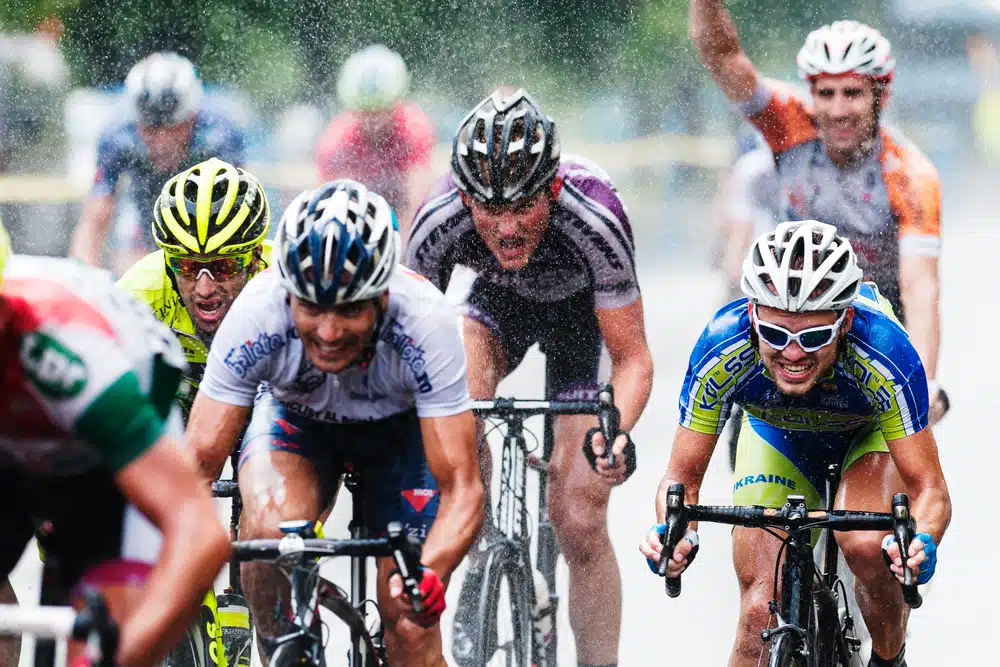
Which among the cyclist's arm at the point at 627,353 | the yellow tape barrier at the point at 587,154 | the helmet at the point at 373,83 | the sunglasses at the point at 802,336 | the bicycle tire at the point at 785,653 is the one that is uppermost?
the yellow tape barrier at the point at 587,154

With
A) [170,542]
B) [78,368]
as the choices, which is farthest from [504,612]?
[78,368]

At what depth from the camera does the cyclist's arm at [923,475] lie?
4.62m

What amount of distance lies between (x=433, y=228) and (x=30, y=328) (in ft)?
10.7

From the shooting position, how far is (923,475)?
467cm

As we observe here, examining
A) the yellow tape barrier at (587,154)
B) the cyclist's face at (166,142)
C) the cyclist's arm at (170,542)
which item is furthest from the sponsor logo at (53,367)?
the yellow tape barrier at (587,154)

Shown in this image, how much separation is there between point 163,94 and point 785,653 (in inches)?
212

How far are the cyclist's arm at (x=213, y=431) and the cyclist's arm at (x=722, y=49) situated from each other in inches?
152

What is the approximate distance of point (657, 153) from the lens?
620 inches

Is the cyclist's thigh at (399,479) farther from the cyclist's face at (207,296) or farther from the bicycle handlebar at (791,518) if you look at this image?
the cyclist's face at (207,296)

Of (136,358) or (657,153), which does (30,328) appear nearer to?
(136,358)

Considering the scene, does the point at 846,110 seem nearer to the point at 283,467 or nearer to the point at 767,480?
the point at 767,480

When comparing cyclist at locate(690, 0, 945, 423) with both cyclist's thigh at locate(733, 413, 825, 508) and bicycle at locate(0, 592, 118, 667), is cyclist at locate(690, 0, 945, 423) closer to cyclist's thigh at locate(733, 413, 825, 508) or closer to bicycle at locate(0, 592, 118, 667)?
cyclist's thigh at locate(733, 413, 825, 508)

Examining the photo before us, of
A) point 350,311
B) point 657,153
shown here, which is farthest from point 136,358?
point 657,153

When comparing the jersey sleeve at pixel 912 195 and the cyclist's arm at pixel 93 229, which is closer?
the jersey sleeve at pixel 912 195
